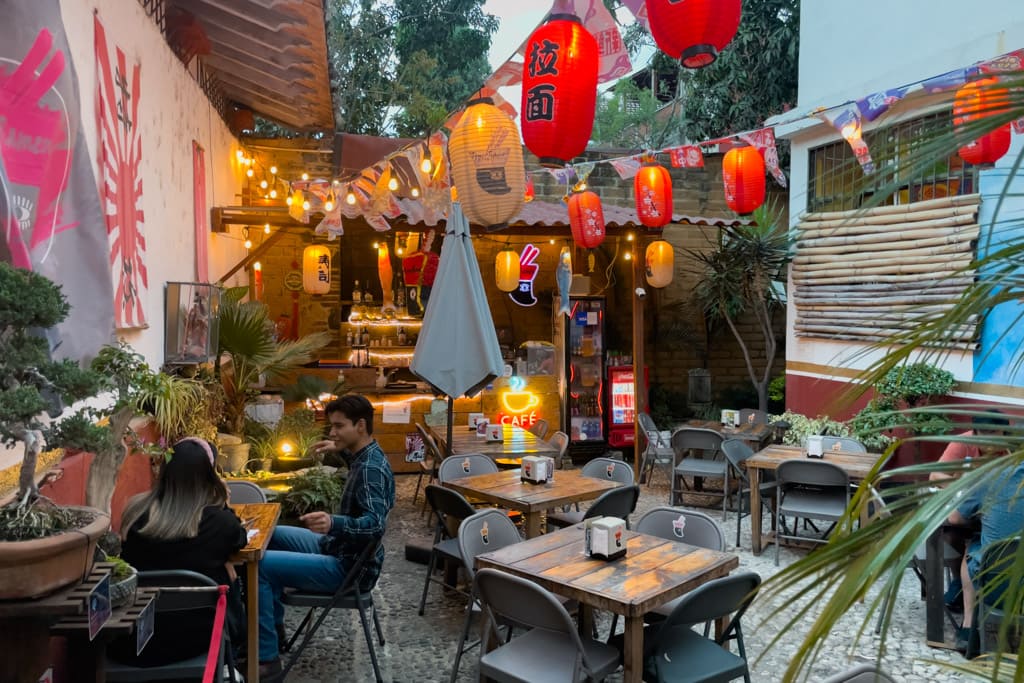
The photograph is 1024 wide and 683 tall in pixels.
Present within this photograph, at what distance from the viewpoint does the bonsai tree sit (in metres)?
1.68

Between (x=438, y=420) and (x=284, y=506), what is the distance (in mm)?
3442

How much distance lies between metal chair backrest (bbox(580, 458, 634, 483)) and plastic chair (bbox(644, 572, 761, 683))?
2.12m

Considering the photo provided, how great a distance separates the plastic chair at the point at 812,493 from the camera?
5.34 metres

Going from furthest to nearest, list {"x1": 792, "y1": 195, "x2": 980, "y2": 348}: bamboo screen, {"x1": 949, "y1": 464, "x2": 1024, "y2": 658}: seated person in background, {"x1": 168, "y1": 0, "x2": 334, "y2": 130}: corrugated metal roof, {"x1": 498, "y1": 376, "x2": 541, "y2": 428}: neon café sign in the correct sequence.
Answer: {"x1": 498, "y1": 376, "x2": 541, "y2": 428}: neon café sign < {"x1": 792, "y1": 195, "x2": 980, "y2": 348}: bamboo screen < {"x1": 168, "y1": 0, "x2": 334, "y2": 130}: corrugated metal roof < {"x1": 949, "y1": 464, "x2": 1024, "y2": 658}: seated person in background

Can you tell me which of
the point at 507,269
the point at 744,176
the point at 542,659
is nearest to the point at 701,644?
the point at 542,659

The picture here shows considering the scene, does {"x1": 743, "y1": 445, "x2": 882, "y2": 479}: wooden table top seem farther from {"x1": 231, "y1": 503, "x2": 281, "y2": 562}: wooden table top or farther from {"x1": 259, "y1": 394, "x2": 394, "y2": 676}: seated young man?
{"x1": 231, "y1": 503, "x2": 281, "y2": 562}: wooden table top

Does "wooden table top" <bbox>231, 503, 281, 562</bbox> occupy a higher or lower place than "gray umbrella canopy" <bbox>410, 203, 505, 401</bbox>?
lower

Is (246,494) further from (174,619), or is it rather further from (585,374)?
(585,374)

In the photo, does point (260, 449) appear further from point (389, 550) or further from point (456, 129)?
point (456, 129)

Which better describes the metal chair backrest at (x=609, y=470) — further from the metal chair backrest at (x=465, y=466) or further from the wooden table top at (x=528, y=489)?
the metal chair backrest at (x=465, y=466)

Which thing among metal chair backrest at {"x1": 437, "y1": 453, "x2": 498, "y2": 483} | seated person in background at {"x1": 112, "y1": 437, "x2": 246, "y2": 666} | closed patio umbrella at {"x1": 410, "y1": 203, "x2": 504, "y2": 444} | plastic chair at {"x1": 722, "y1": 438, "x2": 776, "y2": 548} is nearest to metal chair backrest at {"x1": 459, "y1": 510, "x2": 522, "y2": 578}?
seated person in background at {"x1": 112, "y1": 437, "x2": 246, "y2": 666}

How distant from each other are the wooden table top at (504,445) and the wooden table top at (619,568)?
2398 millimetres

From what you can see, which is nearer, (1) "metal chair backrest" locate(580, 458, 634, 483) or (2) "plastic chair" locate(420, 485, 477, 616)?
(2) "plastic chair" locate(420, 485, 477, 616)

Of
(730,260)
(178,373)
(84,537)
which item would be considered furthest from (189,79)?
(730,260)
